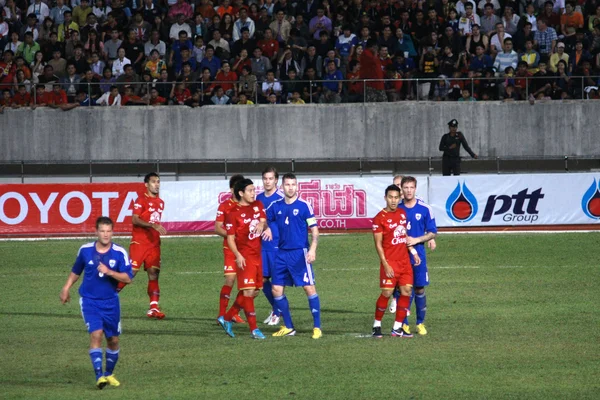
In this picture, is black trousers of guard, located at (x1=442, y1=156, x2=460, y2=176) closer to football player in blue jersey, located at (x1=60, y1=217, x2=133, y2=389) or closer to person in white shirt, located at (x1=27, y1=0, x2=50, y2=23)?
person in white shirt, located at (x1=27, y1=0, x2=50, y2=23)

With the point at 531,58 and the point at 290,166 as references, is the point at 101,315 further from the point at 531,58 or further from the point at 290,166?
the point at 531,58

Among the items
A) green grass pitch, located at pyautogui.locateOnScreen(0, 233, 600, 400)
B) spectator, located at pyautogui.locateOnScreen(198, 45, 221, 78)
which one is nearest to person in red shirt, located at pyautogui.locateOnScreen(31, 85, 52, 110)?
spectator, located at pyautogui.locateOnScreen(198, 45, 221, 78)

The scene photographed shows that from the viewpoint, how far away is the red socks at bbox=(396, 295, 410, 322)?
1283 centimetres

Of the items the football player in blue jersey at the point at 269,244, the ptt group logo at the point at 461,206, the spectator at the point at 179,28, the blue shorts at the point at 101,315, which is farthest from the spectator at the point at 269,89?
the blue shorts at the point at 101,315

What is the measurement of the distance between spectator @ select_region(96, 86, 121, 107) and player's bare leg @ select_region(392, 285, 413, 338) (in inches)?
759

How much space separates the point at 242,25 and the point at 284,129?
3656 mm

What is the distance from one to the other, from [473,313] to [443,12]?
18694 mm

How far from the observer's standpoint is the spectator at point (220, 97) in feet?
99.9

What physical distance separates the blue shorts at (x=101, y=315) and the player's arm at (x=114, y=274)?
270mm

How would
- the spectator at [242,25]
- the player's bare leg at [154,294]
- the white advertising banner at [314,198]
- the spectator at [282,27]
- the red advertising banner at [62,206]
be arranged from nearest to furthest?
the player's bare leg at [154,294], the red advertising banner at [62,206], the white advertising banner at [314,198], the spectator at [242,25], the spectator at [282,27]

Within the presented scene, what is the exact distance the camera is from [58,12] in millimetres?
32562

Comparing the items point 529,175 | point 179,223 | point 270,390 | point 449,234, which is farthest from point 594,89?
point 270,390

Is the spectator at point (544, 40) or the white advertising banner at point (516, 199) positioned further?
the spectator at point (544, 40)

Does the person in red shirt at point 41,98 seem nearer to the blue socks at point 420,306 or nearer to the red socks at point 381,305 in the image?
the blue socks at point 420,306
